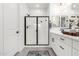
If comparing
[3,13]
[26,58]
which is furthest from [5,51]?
[3,13]

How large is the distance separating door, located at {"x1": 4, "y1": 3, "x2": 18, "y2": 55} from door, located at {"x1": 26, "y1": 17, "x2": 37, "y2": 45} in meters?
0.17

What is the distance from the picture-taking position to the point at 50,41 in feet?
5.31

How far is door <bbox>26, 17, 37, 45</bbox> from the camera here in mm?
1544

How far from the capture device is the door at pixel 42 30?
5.16 ft

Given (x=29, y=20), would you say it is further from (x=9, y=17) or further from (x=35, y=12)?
(x=9, y=17)

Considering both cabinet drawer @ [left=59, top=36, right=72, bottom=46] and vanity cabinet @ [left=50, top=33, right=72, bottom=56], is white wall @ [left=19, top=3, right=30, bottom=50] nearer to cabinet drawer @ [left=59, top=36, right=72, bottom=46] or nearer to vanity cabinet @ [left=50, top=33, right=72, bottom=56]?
vanity cabinet @ [left=50, top=33, right=72, bottom=56]

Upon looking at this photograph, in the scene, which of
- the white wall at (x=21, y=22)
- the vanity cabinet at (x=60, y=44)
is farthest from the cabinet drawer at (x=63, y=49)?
the white wall at (x=21, y=22)

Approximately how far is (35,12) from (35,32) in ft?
1.15

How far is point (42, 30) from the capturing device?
1.65m

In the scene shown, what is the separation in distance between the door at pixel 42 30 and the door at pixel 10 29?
1.15 feet

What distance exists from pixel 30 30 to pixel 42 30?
0.61ft

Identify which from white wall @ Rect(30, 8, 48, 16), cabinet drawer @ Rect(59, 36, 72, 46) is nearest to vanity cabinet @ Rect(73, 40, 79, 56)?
cabinet drawer @ Rect(59, 36, 72, 46)

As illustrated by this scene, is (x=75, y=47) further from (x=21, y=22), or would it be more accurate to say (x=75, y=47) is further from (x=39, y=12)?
(x=21, y=22)

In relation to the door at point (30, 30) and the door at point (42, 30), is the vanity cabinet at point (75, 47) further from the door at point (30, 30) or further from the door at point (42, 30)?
the door at point (30, 30)
